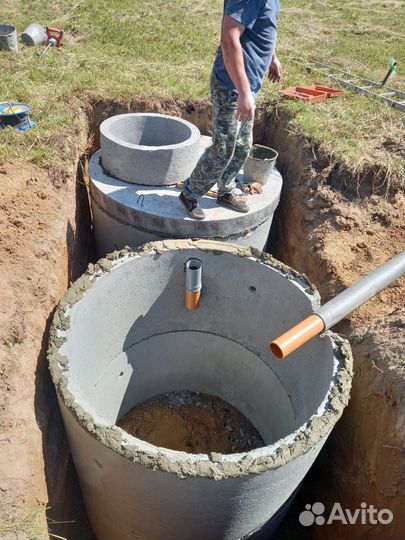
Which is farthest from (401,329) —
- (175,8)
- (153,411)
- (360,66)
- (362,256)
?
(175,8)

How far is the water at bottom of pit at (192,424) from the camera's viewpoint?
15.7 ft

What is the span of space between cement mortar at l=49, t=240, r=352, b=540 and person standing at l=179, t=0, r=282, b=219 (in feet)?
1.97

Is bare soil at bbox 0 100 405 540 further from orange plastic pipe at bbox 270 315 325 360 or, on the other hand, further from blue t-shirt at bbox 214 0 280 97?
blue t-shirt at bbox 214 0 280 97

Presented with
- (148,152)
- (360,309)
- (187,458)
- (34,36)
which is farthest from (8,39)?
(187,458)

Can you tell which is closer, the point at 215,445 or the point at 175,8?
the point at 215,445

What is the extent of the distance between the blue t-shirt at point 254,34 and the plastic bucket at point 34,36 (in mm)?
4929

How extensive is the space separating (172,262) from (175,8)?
812cm

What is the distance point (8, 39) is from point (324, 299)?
6.00 m

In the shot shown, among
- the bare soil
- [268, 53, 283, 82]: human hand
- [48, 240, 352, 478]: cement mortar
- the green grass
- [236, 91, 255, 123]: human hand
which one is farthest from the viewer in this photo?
the green grass

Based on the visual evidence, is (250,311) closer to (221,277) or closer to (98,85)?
(221,277)

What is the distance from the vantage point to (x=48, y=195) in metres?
4.27

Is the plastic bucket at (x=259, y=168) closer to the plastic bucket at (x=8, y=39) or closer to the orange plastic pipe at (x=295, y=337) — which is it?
the orange plastic pipe at (x=295, y=337)

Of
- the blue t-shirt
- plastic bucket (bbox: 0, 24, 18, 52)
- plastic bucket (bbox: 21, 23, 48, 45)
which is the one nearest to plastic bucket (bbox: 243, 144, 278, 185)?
the blue t-shirt

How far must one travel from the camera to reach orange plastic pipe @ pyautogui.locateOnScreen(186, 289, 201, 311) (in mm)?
4379
